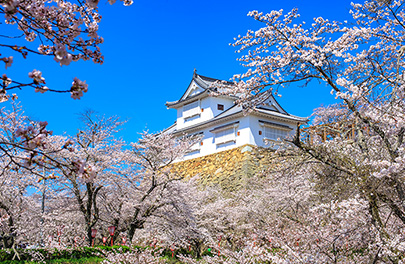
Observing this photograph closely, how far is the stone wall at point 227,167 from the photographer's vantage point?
2020 centimetres

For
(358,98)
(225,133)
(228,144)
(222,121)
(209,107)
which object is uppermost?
(209,107)

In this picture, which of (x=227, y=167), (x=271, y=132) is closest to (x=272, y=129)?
(x=271, y=132)

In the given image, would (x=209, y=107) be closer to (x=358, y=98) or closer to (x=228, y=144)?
(x=228, y=144)

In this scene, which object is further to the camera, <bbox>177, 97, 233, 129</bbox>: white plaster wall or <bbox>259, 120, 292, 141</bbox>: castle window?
<bbox>177, 97, 233, 129</bbox>: white plaster wall

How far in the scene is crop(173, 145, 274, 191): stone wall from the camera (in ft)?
66.3

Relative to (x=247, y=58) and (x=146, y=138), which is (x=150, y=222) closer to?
(x=146, y=138)

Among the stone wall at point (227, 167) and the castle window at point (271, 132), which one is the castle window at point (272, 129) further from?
the stone wall at point (227, 167)

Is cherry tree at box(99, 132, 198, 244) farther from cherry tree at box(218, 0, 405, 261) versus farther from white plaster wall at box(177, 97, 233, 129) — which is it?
white plaster wall at box(177, 97, 233, 129)

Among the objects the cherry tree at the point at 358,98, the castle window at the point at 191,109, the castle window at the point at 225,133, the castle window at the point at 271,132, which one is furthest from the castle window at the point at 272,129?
the cherry tree at the point at 358,98

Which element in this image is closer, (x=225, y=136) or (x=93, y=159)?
(x=93, y=159)

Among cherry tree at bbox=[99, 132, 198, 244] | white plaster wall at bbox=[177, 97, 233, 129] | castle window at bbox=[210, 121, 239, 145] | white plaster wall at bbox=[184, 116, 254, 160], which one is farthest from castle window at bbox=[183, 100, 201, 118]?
cherry tree at bbox=[99, 132, 198, 244]

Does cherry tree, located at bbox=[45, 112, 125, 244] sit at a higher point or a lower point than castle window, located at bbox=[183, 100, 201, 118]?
lower

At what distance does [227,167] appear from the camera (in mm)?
21266

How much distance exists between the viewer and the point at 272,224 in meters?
13.5
